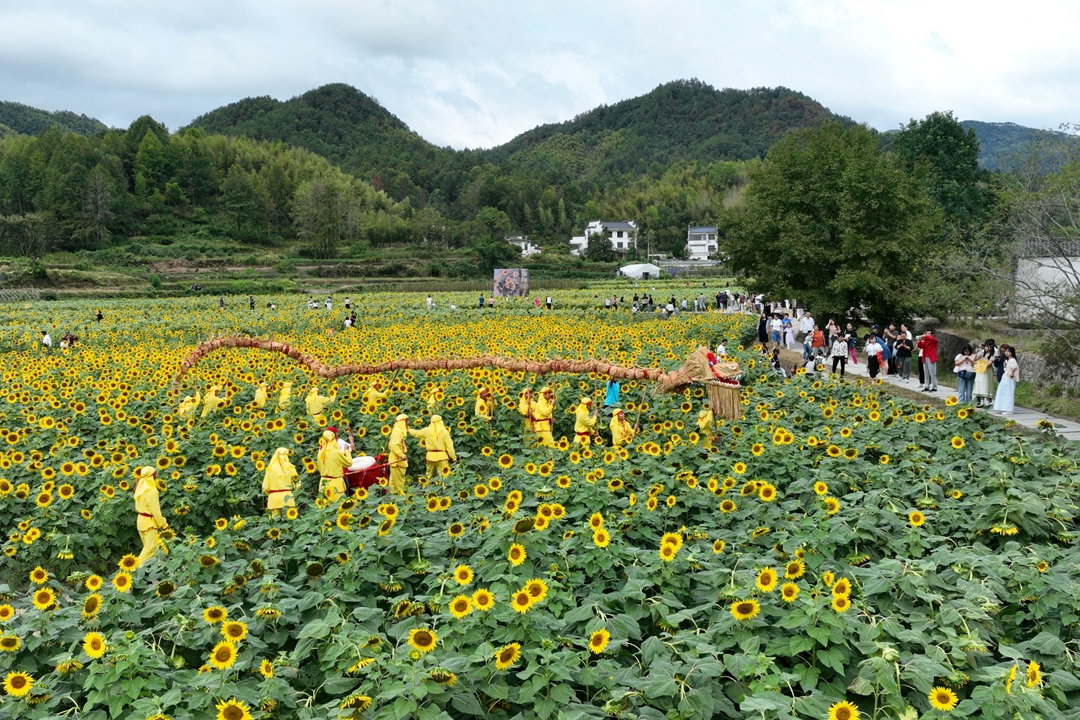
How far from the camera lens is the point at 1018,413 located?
1238 cm

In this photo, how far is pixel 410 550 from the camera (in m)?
4.89

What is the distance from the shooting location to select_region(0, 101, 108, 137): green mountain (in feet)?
484

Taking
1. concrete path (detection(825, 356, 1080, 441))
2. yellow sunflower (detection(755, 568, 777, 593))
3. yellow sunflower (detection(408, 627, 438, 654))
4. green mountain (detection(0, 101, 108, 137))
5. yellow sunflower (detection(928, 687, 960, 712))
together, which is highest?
green mountain (detection(0, 101, 108, 137))

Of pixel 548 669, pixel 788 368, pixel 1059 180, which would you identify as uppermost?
pixel 1059 180

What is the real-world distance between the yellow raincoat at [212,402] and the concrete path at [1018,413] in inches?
418

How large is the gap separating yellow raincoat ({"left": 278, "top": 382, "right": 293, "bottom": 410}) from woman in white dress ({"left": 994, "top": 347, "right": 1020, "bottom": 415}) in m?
11.3

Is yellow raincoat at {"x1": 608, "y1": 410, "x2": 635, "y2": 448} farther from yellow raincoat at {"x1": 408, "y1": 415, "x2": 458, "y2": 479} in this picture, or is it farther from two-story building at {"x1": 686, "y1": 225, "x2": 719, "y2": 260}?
two-story building at {"x1": 686, "y1": 225, "x2": 719, "y2": 260}

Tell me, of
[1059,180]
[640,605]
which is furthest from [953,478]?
[1059,180]

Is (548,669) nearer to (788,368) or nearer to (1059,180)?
(1059,180)

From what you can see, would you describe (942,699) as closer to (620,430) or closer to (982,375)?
(620,430)

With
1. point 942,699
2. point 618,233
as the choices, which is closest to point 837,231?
point 942,699

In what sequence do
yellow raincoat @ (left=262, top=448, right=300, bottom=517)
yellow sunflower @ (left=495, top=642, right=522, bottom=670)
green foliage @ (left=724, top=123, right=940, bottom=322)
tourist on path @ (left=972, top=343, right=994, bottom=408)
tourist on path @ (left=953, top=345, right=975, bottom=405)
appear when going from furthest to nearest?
green foliage @ (left=724, top=123, right=940, bottom=322), tourist on path @ (left=953, top=345, right=975, bottom=405), tourist on path @ (left=972, top=343, right=994, bottom=408), yellow raincoat @ (left=262, top=448, right=300, bottom=517), yellow sunflower @ (left=495, top=642, right=522, bottom=670)

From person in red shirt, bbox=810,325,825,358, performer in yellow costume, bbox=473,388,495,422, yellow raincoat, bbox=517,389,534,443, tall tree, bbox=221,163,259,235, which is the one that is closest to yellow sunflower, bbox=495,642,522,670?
yellow raincoat, bbox=517,389,534,443

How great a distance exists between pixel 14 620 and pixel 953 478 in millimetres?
6688
